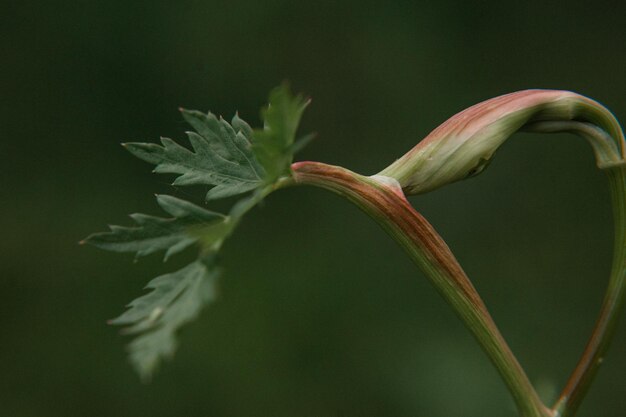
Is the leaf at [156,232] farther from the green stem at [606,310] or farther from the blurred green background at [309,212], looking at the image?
the blurred green background at [309,212]

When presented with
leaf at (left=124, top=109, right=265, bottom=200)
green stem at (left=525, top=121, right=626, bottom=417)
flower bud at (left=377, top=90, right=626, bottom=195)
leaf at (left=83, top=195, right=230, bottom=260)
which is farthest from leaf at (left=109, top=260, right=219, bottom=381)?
green stem at (left=525, top=121, right=626, bottom=417)

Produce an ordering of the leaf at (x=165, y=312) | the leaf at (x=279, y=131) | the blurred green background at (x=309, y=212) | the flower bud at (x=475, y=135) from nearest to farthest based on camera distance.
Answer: the leaf at (x=165, y=312), the leaf at (x=279, y=131), the flower bud at (x=475, y=135), the blurred green background at (x=309, y=212)

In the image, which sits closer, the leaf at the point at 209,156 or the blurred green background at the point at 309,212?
the leaf at the point at 209,156

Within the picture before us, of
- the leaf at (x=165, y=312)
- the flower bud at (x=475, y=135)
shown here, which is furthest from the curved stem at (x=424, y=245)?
the leaf at (x=165, y=312)

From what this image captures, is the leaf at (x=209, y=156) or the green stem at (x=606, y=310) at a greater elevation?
the leaf at (x=209, y=156)

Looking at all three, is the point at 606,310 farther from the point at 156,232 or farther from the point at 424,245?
the point at 156,232

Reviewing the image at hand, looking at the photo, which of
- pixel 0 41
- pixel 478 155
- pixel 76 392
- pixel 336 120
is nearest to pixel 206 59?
pixel 336 120

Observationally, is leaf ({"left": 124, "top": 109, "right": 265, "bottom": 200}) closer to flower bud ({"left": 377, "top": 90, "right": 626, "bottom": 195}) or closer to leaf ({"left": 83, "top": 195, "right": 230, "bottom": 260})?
leaf ({"left": 83, "top": 195, "right": 230, "bottom": 260})
